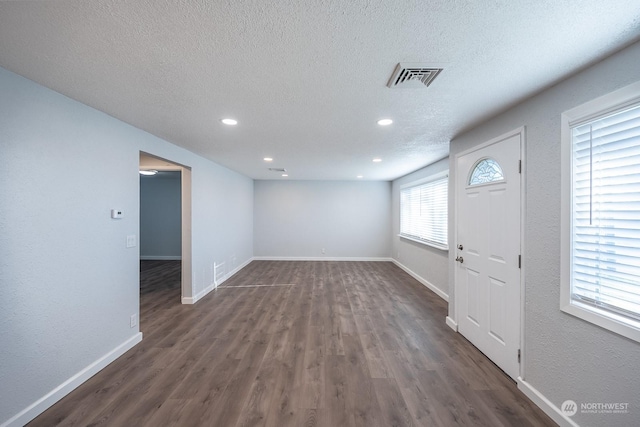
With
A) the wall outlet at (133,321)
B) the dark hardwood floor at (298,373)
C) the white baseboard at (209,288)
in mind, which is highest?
the wall outlet at (133,321)

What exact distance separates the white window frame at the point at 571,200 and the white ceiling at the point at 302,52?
27 cm

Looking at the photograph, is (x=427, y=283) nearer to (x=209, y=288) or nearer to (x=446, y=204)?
(x=446, y=204)

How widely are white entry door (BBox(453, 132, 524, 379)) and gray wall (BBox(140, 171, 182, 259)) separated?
306 inches

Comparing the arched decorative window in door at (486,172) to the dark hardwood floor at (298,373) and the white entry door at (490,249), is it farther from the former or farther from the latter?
the dark hardwood floor at (298,373)

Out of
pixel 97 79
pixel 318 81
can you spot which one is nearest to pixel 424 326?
pixel 318 81

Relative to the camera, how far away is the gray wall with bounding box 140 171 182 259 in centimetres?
768

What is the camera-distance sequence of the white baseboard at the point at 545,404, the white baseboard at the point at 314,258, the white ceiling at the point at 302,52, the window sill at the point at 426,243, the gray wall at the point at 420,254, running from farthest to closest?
1. the white baseboard at the point at 314,258
2. the gray wall at the point at 420,254
3. the window sill at the point at 426,243
4. the white baseboard at the point at 545,404
5. the white ceiling at the point at 302,52

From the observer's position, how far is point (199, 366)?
2354 millimetres

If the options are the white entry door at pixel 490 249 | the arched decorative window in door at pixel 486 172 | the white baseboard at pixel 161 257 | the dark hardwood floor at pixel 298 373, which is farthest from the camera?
the white baseboard at pixel 161 257

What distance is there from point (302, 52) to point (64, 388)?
3080 mm

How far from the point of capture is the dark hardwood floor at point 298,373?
1783mm

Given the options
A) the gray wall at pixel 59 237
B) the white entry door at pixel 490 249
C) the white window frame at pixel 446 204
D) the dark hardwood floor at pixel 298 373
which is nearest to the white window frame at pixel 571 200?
the white entry door at pixel 490 249

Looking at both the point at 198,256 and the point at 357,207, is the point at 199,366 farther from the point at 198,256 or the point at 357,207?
the point at 357,207

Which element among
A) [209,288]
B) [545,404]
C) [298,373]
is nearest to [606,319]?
[545,404]
